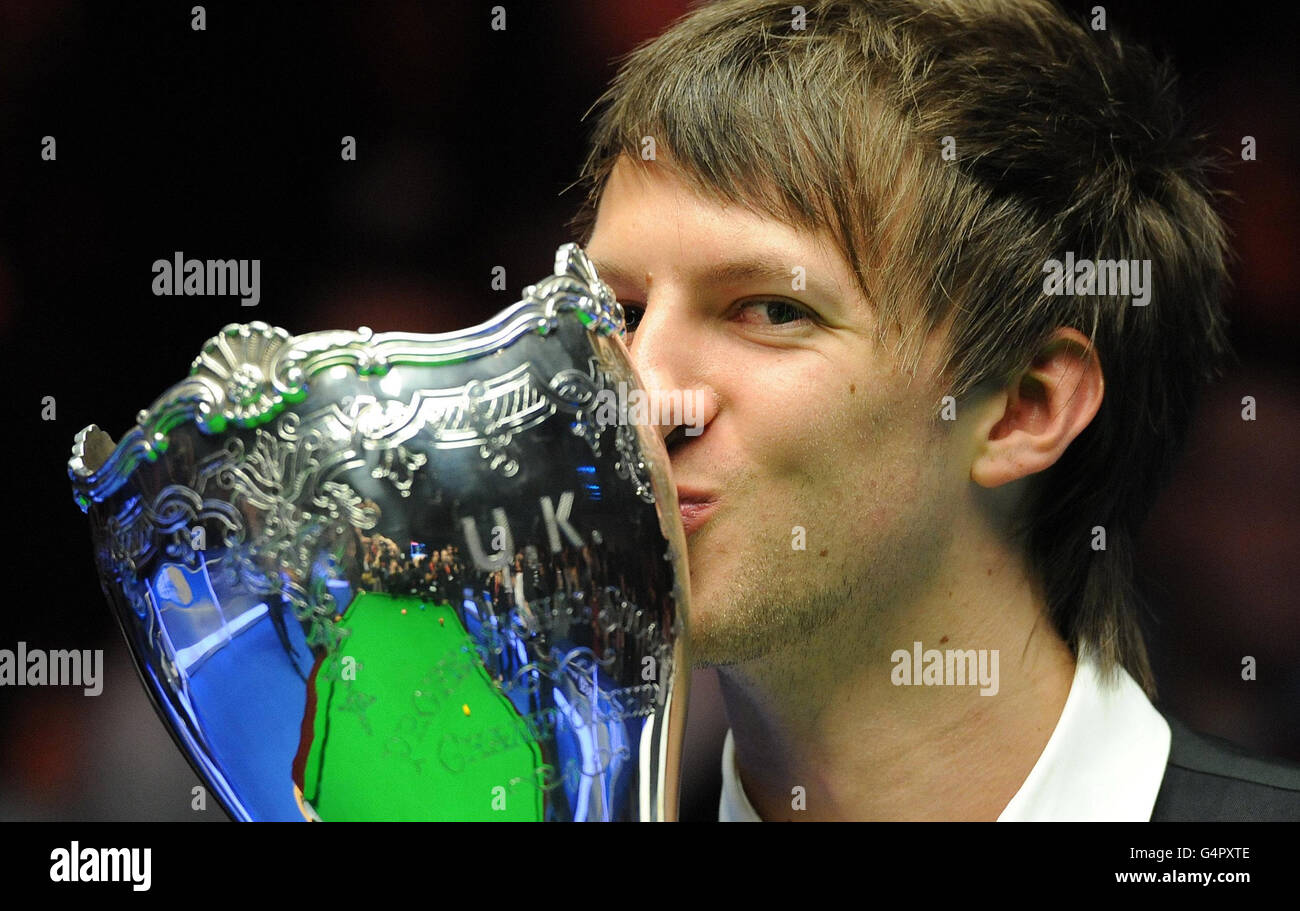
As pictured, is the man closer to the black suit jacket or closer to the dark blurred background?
the black suit jacket

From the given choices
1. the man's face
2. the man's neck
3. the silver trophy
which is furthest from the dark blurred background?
the silver trophy

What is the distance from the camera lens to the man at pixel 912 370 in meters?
1.40

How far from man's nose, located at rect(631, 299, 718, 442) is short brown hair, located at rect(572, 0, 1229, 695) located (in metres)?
0.17

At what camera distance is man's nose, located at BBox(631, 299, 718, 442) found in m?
1.33

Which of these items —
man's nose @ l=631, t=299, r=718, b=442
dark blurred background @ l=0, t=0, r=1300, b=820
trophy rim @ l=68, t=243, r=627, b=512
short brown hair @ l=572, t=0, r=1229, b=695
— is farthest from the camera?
dark blurred background @ l=0, t=0, r=1300, b=820

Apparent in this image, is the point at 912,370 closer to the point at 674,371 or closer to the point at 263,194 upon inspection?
the point at 674,371

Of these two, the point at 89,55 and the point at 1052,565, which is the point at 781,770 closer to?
the point at 1052,565

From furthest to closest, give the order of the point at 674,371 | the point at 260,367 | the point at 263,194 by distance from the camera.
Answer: the point at 263,194 → the point at 674,371 → the point at 260,367

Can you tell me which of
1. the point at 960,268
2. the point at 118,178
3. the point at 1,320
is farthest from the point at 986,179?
the point at 1,320

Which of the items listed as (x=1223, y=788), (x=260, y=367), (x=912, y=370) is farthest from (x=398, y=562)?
(x=1223, y=788)

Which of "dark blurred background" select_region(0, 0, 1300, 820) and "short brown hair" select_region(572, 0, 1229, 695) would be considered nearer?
"short brown hair" select_region(572, 0, 1229, 695)

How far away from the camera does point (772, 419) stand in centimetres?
138

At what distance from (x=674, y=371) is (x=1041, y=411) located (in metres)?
0.51
